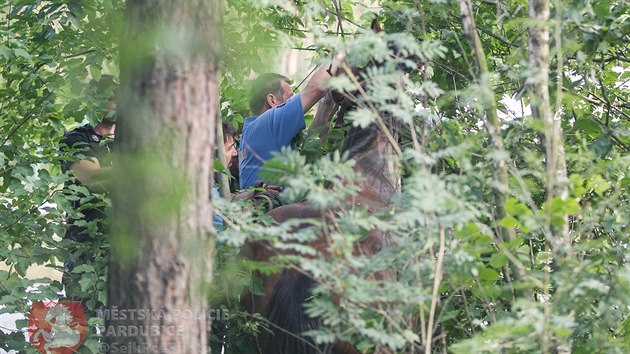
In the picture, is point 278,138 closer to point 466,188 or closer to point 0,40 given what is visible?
point 0,40

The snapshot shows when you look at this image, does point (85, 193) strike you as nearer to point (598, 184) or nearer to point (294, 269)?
point (294, 269)

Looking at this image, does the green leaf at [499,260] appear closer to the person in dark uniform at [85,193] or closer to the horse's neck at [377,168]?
the horse's neck at [377,168]

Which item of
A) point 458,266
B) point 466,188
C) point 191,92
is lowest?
point 458,266

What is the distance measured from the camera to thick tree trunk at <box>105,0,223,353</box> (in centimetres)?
314

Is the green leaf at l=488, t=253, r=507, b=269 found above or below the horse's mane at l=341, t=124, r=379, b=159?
below

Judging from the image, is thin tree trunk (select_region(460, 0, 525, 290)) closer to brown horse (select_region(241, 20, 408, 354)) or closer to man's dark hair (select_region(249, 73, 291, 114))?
brown horse (select_region(241, 20, 408, 354))

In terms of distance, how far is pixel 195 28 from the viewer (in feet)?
10.6

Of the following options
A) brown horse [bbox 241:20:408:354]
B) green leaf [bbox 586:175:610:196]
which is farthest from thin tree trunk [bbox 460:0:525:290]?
brown horse [bbox 241:20:408:354]

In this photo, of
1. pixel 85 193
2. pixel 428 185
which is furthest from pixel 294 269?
pixel 428 185

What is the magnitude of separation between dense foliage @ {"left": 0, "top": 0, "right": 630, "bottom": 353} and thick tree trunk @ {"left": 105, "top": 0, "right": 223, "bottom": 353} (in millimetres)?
274

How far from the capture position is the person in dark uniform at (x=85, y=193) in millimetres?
5418

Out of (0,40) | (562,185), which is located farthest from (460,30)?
(0,40)

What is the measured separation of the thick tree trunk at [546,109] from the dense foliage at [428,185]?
1.8 inches

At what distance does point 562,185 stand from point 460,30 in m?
2.29
